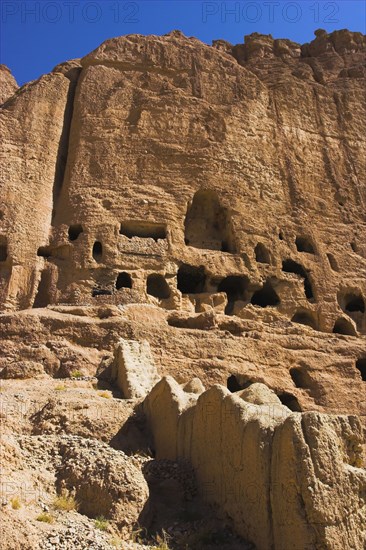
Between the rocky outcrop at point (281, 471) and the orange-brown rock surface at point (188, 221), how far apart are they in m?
5.45

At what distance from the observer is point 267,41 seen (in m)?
30.2

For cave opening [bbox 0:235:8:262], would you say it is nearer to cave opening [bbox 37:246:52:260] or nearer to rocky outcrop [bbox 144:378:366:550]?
cave opening [bbox 37:246:52:260]

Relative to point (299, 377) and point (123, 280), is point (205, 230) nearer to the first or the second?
point (123, 280)

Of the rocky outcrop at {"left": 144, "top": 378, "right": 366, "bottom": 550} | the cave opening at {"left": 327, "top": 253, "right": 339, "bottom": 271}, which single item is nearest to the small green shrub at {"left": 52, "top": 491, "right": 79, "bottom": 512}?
the rocky outcrop at {"left": 144, "top": 378, "right": 366, "bottom": 550}

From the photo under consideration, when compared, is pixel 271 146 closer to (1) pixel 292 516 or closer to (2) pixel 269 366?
(2) pixel 269 366

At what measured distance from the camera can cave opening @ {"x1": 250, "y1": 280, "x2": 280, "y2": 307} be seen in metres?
20.4

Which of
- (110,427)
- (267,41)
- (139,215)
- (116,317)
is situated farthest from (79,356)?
(267,41)

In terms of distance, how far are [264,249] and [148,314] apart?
615cm

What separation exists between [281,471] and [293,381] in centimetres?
1058

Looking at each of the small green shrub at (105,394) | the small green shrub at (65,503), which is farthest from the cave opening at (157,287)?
the small green shrub at (65,503)

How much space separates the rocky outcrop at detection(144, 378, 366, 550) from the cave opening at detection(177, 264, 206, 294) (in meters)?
11.4

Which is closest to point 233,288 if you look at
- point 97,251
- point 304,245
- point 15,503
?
point 304,245

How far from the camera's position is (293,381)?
17.5 m

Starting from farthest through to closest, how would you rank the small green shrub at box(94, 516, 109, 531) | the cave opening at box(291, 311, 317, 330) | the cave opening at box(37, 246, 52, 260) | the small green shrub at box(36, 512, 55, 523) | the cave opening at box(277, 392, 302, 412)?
the cave opening at box(291, 311, 317, 330), the cave opening at box(37, 246, 52, 260), the cave opening at box(277, 392, 302, 412), the small green shrub at box(94, 516, 109, 531), the small green shrub at box(36, 512, 55, 523)
